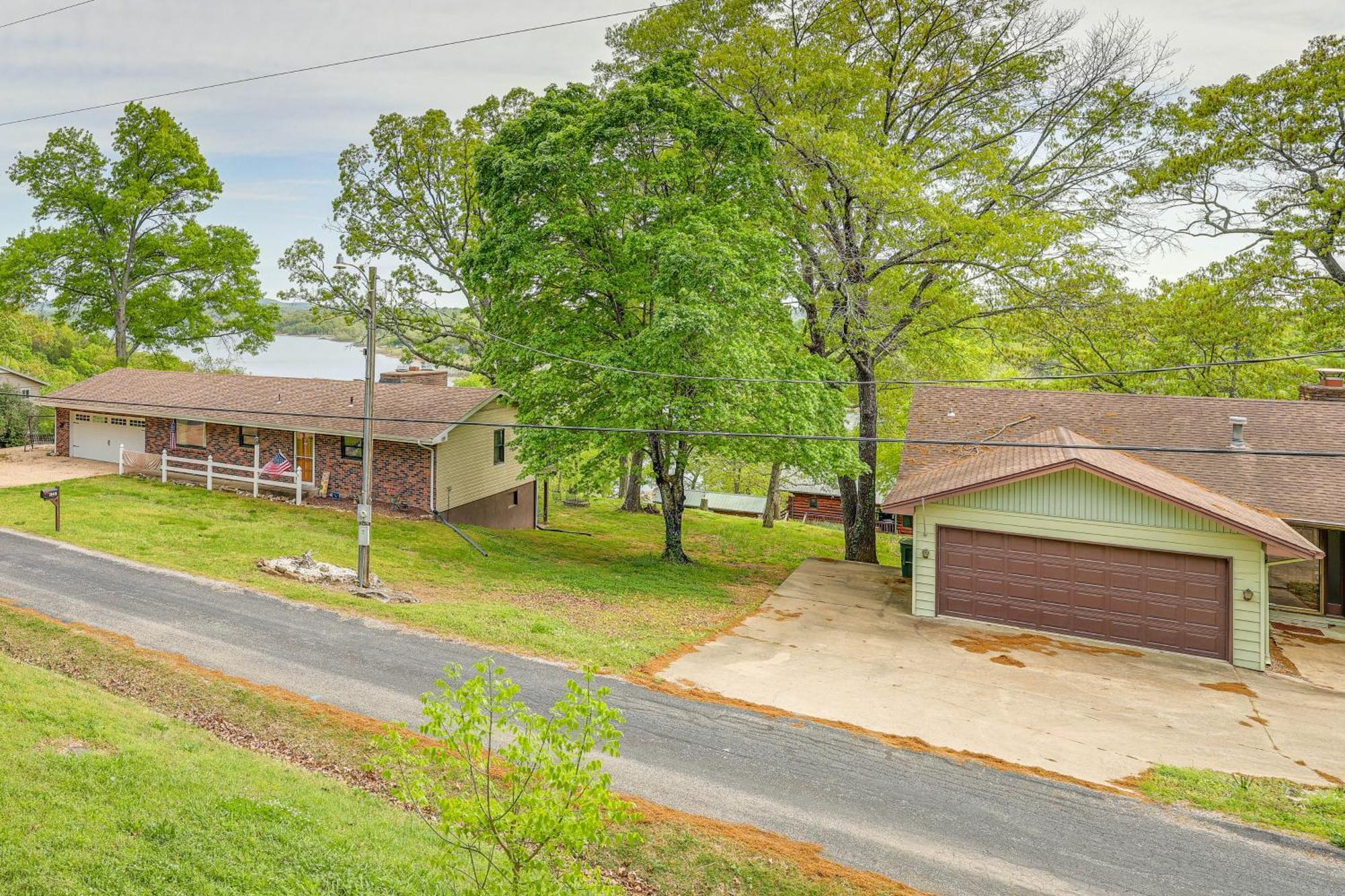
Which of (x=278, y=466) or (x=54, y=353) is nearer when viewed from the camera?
(x=278, y=466)

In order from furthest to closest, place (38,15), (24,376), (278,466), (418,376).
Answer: (24,376), (418,376), (278,466), (38,15)

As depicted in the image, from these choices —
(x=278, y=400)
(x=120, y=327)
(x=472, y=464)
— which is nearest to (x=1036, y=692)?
(x=472, y=464)

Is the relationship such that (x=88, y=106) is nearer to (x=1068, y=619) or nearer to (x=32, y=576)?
(x=32, y=576)

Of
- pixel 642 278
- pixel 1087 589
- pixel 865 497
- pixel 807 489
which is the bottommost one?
pixel 1087 589

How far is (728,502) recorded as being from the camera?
43.8 meters

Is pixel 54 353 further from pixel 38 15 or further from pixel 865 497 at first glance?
pixel 865 497

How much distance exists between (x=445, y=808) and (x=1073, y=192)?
21152 mm

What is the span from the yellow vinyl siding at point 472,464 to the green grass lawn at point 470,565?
1396mm

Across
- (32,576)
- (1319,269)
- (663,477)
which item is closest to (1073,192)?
(1319,269)

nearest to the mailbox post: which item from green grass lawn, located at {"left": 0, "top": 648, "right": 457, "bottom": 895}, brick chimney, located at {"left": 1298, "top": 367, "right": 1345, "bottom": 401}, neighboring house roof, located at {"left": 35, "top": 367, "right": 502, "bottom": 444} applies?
neighboring house roof, located at {"left": 35, "top": 367, "right": 502, "bottom": 444}

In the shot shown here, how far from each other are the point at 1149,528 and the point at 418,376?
2216 centimetres

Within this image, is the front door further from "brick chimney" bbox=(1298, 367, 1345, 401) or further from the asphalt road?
"brick chimney" bbox=(1298, 367, 1345, 401)

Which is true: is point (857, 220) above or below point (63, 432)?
above

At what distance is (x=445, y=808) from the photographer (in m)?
3.77
